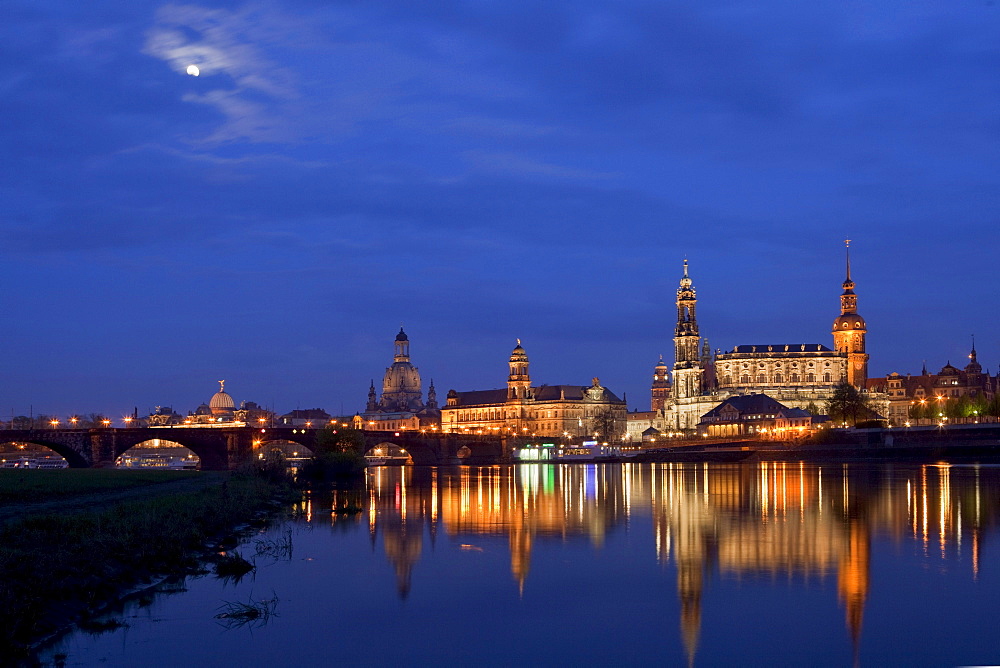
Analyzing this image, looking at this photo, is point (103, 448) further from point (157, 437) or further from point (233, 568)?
point (233, 568)

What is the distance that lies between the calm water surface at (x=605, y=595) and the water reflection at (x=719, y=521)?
0.17 meters

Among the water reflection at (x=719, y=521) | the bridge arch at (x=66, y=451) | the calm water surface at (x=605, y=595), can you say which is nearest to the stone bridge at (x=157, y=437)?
the bridge arch at (x=66, y=451)

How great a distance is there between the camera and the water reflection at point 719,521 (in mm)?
34000

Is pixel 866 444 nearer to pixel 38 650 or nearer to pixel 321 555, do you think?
pixel 321 555

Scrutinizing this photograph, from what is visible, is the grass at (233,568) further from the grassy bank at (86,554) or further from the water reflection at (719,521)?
the water reflection at (719,521)

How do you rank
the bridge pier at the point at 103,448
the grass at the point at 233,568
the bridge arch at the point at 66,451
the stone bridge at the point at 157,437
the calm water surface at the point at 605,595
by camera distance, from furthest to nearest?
the bridge pier at the point at 103,448, the stone bridge at the point at 157,437, the bridge arch at the point at 66,451, the grass at the point at 233,568, the calm water surface at the point at 605,595

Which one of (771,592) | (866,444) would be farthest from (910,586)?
(866,444)

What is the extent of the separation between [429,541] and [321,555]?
6152 mm

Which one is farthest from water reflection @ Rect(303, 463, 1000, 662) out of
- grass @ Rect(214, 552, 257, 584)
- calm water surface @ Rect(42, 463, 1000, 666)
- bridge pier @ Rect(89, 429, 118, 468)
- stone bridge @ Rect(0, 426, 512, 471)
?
bridge pier @ Rect(89, 429, 118, 468)

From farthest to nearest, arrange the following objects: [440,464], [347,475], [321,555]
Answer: [440,464]
[347,475]
[321,555]

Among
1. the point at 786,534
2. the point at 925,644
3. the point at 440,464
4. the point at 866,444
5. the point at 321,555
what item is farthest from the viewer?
the point at 440,464

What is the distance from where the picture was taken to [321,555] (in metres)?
40.0

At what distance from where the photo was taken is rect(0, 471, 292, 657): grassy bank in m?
22.8

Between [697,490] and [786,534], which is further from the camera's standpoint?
[697,490]
